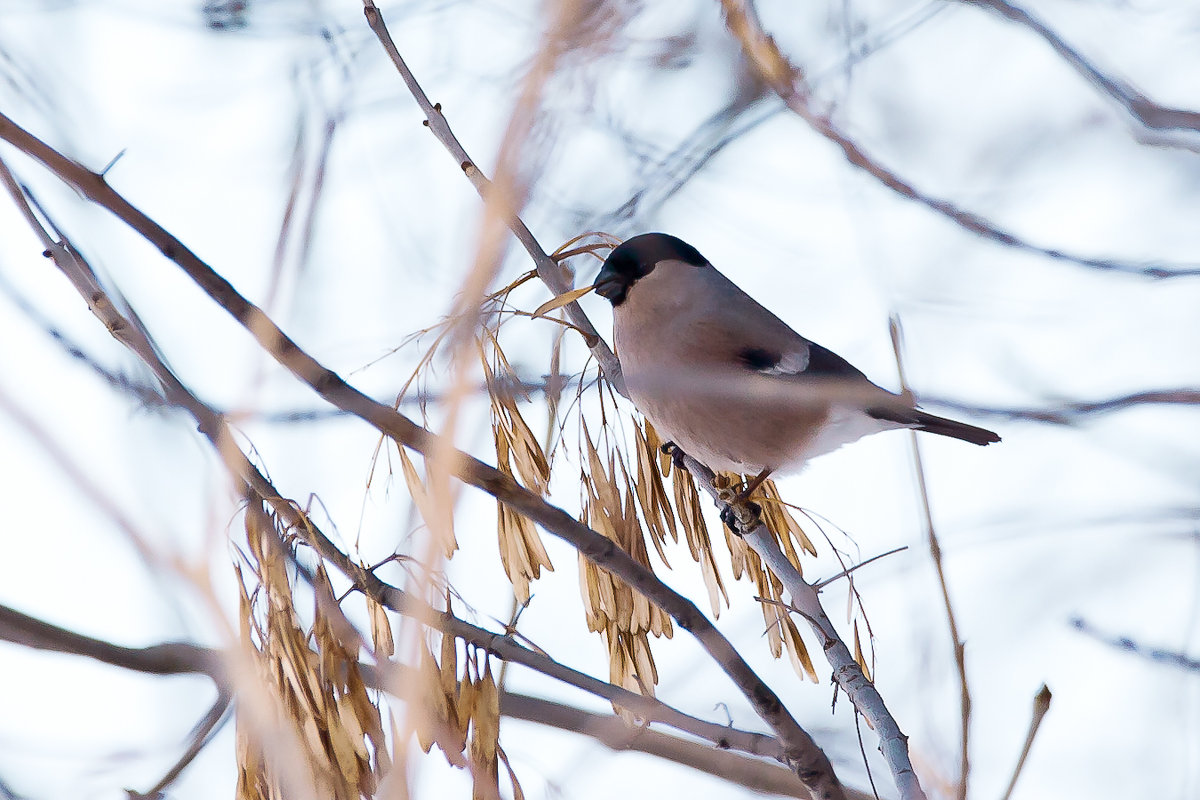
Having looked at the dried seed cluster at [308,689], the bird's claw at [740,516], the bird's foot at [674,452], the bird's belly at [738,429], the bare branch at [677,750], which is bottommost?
the dried seed cluster at [308,689]

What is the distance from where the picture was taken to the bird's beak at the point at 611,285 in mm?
2342

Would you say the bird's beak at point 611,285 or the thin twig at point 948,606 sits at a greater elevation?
the bird's beak at point 611,285

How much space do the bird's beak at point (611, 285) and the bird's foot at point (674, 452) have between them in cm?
53

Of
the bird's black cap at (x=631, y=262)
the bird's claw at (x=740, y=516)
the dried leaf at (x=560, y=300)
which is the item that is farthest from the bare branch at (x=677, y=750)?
the bird's black cap at (x=631, y=262)

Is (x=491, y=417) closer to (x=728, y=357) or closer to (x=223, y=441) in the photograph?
(x=223, y=441)

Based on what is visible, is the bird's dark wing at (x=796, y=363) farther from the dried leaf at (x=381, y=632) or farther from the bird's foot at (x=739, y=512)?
the dried leaf at (x=381, y=632)

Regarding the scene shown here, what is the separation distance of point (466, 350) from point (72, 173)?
0.29 meters

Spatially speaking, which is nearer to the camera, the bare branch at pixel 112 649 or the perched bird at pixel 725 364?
the bare branch at pixel 112 649

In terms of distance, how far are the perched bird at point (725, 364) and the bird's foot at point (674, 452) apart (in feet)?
0.05

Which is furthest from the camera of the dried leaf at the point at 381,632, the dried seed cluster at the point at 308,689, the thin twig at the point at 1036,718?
the dried leaf at the point at 381,632

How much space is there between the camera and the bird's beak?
2342mm

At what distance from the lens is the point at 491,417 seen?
1509mm

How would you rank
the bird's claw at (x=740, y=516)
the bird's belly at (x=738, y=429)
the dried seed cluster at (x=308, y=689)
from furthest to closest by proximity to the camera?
1. the bird's belly at (x=738, y=429)
2. the bird's claw at (x=740, y=516)
3. the dried seed cluster at (x=308, y=689)

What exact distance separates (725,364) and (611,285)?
11.6 inches
